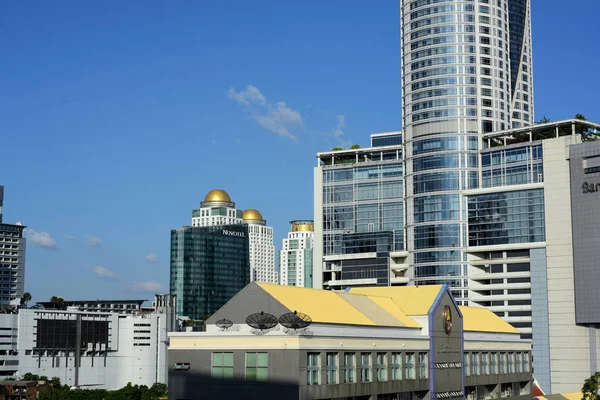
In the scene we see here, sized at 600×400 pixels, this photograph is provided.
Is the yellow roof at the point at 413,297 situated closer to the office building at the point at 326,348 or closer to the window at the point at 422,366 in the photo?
the office building at the point at 326,348

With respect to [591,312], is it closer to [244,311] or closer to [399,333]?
[399,333]

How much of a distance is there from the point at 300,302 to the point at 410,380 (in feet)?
77.0

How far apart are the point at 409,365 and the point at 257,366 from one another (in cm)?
2875

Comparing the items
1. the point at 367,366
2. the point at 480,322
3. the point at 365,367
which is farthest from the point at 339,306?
the point at 480,322

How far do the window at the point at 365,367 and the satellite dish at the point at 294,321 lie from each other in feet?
46.2

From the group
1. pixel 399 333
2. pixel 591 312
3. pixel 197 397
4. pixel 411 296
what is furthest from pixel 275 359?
pixel 591 312

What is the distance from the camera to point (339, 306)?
114688mm

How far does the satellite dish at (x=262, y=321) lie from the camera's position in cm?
10038

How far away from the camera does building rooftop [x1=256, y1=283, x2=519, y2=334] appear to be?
10644 centimetres

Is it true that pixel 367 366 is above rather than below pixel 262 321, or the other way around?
below

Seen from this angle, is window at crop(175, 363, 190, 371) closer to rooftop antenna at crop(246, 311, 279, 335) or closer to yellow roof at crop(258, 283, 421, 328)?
rooftop antenna at crop(246, 311, 279, 335)

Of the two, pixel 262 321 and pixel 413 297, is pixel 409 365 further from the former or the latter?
pixel 262 321

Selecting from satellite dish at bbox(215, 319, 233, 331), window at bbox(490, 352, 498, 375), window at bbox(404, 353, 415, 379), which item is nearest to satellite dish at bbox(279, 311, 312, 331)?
satellite dish at bbox(215, 319, 233, 331)

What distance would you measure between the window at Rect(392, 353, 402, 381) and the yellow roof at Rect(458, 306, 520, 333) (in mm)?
24617
